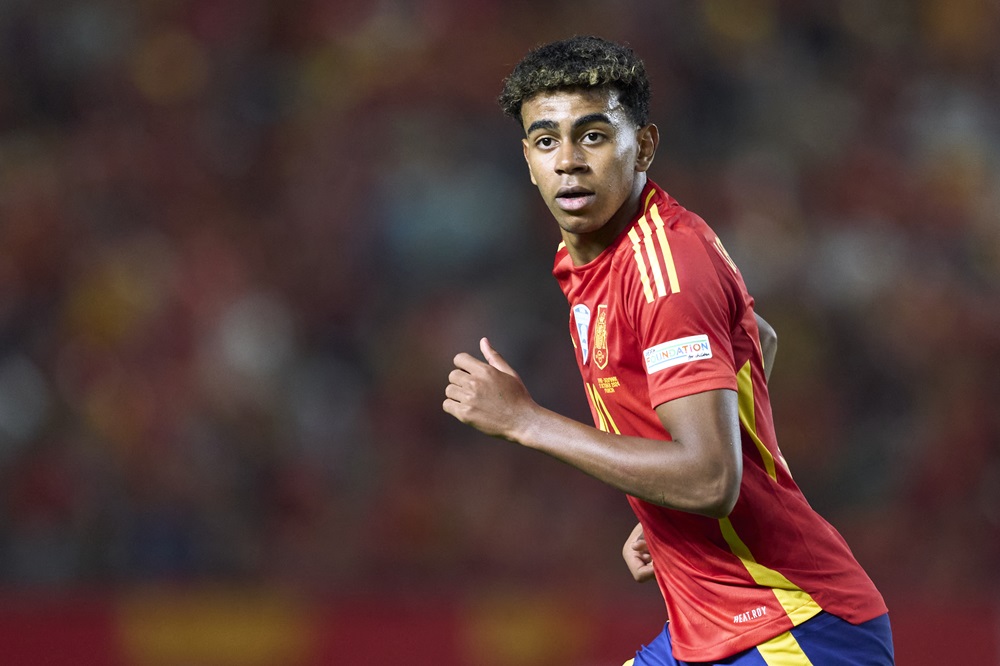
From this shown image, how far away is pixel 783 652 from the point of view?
8.72 ft

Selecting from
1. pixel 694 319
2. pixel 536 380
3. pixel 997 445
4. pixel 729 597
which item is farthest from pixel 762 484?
pixel 997 445

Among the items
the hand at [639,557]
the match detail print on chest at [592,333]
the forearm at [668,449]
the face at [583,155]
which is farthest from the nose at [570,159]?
the hand at [639,557]

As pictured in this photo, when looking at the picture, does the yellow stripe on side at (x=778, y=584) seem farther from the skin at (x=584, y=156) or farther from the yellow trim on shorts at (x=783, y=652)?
the skin at (x=584, y=156)

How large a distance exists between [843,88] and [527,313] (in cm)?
269

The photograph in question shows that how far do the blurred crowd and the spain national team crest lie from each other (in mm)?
3432

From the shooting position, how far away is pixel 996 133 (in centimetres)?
796

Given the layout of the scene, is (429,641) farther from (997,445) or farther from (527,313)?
(997,445)

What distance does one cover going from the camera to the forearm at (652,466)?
2359 mm

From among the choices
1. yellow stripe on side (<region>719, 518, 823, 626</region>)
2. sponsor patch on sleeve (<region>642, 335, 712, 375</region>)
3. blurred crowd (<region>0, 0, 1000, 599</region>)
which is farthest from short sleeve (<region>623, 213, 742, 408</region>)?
blurred crowd (<region>0, 0, 1000, 599</region>)

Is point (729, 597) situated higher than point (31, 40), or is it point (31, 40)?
point (31, 40)

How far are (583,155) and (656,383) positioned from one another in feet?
1.81

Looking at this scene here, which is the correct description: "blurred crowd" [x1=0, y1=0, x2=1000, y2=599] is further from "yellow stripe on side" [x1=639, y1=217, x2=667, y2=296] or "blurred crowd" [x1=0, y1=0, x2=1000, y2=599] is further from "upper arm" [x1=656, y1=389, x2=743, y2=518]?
"upper arm" [x1=656, y1=389, x2=743, y2=518]

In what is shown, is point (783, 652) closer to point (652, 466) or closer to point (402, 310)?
point (652, 466)

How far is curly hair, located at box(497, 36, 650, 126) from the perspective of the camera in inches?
106
